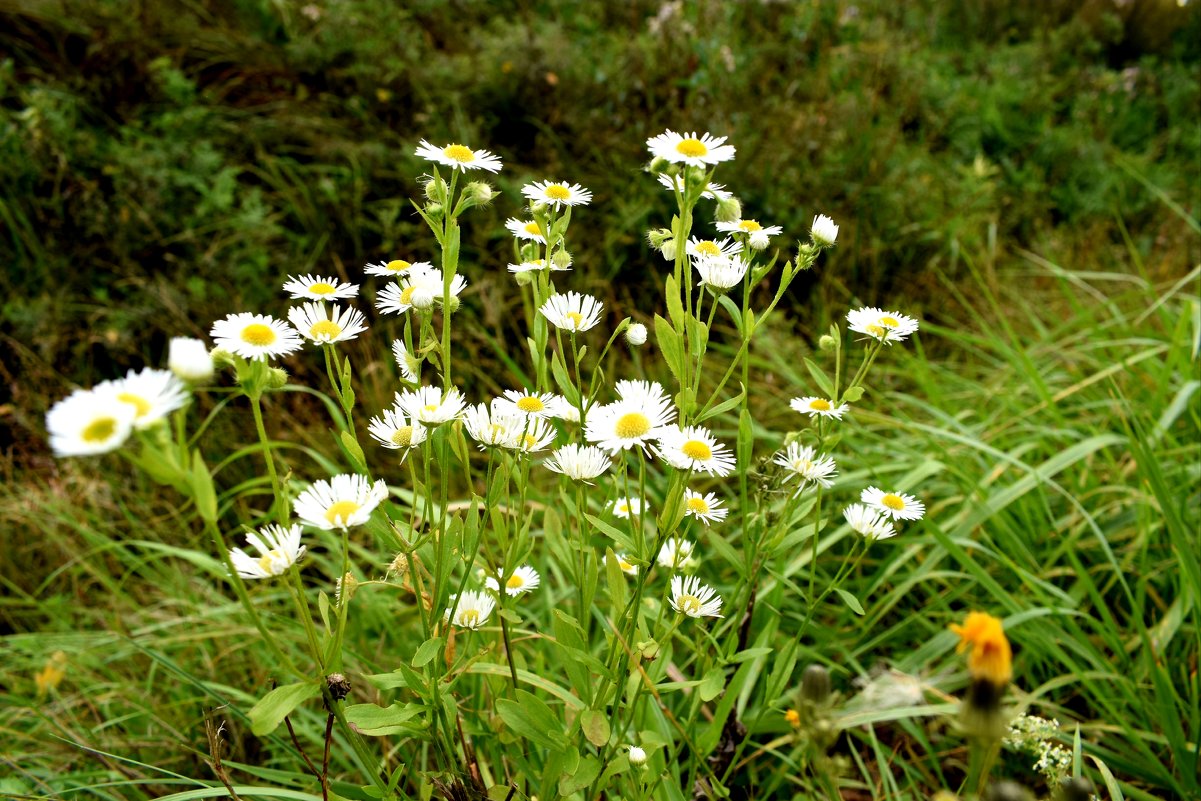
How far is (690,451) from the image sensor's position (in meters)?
0.83

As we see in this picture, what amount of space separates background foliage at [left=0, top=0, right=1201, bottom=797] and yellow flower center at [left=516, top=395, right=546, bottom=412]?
82 centimetres

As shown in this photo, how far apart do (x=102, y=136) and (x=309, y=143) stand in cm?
72

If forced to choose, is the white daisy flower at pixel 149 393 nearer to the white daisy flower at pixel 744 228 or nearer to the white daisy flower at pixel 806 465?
the white daisy flower at pixel 744 228

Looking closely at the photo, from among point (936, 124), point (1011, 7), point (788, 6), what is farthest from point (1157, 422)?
point (1011, 7)

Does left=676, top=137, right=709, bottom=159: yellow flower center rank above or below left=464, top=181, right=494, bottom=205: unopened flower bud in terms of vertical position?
below

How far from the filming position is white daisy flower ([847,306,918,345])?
3.22ft

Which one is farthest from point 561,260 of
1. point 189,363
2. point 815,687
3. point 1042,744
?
point 1042,744

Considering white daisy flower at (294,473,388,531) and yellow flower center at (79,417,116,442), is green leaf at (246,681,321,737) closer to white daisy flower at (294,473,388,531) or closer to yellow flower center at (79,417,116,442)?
white daisy flower at (294,473,388,531)

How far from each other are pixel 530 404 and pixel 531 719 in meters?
0.33

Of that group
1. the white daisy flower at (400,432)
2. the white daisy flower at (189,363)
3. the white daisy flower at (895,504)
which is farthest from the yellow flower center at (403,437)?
the white daisy flower at (895,504)

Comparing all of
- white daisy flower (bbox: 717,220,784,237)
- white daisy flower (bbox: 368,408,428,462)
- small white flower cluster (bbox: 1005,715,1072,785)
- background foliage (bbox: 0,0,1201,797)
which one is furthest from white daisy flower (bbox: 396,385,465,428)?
background foliage (bbox: 0,0,1201,797)

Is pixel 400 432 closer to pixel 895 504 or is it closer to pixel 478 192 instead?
pixel 478 192

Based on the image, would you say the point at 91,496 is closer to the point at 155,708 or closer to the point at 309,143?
the point at 155,708

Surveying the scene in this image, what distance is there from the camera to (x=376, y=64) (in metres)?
3.38
